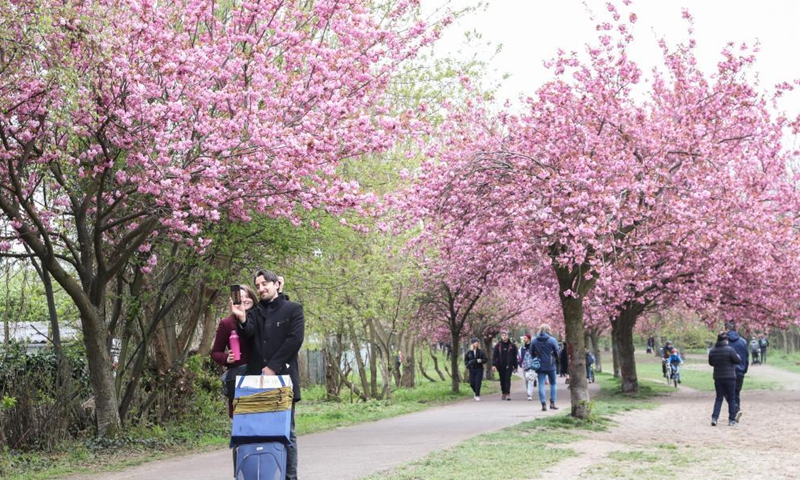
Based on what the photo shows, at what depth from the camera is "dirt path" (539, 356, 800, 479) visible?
10.8 meters

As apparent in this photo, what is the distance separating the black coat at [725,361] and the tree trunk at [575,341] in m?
2.40

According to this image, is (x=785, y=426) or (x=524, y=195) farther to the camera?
(x=785, y=426)

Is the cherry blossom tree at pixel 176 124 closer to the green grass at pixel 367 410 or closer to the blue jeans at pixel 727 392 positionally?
the green grass at pixel 367 410

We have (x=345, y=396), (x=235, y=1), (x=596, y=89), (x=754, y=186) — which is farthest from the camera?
(x=345, y=396)

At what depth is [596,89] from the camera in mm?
17188

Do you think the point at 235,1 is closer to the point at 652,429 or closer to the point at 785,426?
the point at 652,429

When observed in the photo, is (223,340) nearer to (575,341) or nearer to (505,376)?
(575,341)

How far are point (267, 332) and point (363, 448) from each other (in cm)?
629

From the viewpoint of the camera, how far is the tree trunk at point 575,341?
16.9m

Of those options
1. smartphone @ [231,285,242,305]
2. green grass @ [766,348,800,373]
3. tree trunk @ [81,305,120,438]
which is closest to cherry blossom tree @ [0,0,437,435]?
tree trunk @ [81,305,120,438]

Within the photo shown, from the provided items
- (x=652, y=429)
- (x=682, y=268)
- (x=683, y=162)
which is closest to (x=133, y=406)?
(x=652, y=429)

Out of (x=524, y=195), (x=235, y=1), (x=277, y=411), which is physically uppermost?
(x=235, y=1)

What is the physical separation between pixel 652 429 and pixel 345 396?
64.4 feet

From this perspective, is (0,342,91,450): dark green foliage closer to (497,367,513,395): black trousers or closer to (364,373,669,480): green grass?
(364,373,669,480): green grass
